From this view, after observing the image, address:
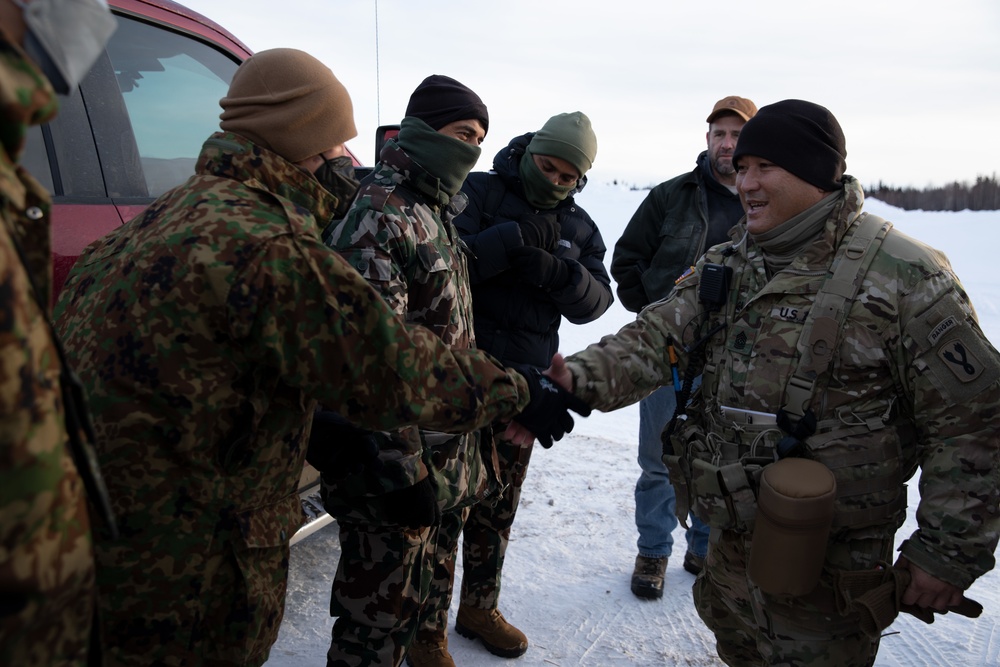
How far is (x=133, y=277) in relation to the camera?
1.59 metres

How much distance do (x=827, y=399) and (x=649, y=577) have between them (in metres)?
1.78

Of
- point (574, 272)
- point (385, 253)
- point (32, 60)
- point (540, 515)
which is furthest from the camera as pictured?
point (540, 515)

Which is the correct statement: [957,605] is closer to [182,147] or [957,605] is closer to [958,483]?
[958,483]

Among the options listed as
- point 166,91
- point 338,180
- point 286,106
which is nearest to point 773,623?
point 338,180

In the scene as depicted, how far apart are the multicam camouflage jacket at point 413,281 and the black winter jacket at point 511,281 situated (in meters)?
0.50

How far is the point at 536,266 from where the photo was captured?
321 cm

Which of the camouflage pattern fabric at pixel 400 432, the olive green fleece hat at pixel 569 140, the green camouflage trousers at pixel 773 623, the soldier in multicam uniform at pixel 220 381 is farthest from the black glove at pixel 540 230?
the soldier in multicam uniform at pixel 220 381

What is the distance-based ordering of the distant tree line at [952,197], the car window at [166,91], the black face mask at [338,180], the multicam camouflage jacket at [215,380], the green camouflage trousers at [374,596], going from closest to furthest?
the multicam camouflage jacket at [215,380]
the black face mask at [338,180]
the green camouflage trousers at [374,596]
the car window at [166,91]
the distant tree line at [952,197]

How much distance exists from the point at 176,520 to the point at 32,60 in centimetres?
92

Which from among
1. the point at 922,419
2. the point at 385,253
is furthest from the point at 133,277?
the point at 922,419

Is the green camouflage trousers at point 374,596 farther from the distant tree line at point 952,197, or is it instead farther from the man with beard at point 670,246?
the distant tree line at point 952,197

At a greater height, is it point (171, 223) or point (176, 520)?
point (171, 223)

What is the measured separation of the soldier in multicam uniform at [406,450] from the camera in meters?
2.37

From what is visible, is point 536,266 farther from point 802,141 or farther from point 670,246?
point 802,141
